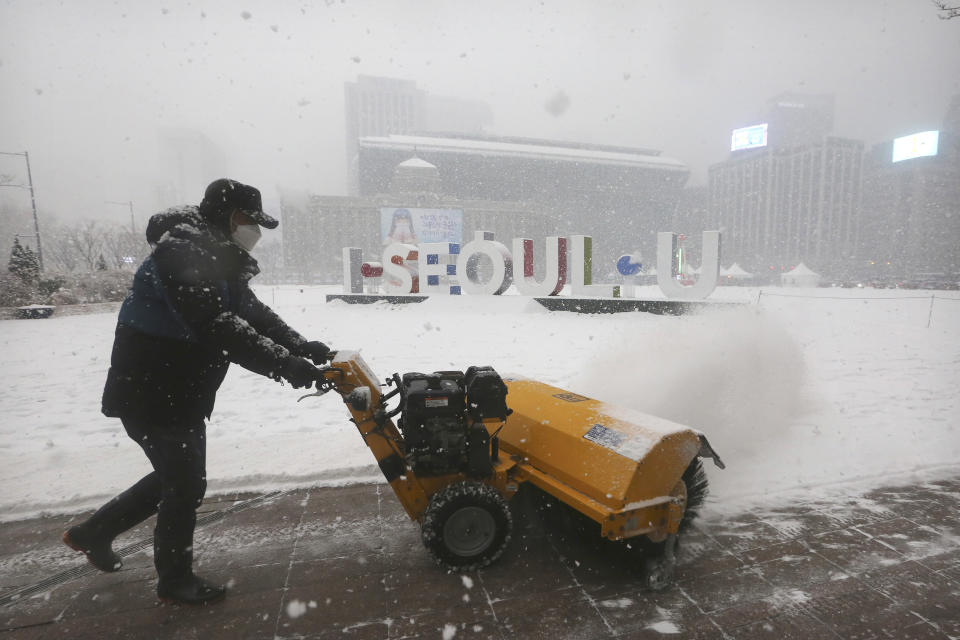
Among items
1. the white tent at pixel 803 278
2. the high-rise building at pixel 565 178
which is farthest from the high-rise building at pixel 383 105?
the white tent at pixel 803 278

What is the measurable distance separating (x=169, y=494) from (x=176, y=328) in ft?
2.55

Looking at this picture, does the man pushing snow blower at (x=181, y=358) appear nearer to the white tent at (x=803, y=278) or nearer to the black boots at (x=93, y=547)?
the black boots at (x=93, y=547)

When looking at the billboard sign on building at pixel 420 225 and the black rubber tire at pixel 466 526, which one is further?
the billboard sign on building at pixel 420 225

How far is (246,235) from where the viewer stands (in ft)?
7.90

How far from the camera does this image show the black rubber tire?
2.48 meters

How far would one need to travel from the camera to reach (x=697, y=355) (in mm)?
4941

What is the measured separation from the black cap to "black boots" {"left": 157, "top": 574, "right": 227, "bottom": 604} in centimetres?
174

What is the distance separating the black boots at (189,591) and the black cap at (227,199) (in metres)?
1.74

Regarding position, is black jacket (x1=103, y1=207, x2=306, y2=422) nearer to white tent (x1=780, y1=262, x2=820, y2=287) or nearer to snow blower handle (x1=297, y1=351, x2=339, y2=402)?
snow blower handle (x1=297, y1=351, x2=339, y2=402)

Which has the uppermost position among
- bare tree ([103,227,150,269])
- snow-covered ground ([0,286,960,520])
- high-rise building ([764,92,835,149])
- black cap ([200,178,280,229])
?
high-rise building ([764,92,835,149])

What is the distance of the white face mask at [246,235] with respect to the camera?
2393 mm

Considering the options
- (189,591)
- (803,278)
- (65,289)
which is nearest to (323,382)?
(189,591)

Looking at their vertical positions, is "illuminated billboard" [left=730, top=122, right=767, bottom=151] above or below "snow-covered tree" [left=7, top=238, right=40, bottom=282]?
above

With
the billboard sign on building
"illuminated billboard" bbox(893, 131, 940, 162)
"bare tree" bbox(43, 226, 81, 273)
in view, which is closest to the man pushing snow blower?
"bare tree" bbox(43, 226, 81, 273)
